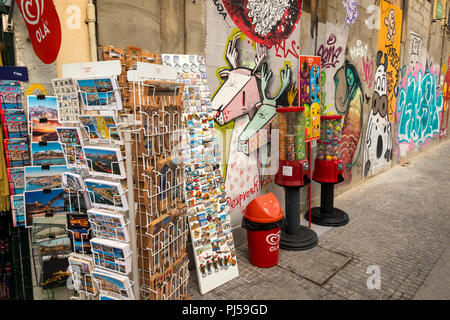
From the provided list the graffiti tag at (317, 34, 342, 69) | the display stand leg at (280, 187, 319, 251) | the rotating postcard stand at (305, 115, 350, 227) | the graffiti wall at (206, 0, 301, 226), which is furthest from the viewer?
the graffiti tag at (317, 34, 342, 69)

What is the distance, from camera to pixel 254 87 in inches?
200

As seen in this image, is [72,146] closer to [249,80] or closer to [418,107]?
[249,80]

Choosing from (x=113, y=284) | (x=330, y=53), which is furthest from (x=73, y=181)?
(x=330, y=53)

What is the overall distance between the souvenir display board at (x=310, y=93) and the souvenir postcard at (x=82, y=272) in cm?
375

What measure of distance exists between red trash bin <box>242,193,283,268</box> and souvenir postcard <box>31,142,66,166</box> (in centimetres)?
240

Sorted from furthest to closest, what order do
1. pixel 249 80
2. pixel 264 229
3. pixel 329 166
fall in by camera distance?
pixel 329 166
pixel 249 80
pixel 264 229

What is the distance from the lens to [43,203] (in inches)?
124

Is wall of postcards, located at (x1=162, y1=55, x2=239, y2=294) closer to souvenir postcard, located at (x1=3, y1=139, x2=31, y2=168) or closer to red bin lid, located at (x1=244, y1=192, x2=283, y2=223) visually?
red bin lid, located at (x1=244, y1=192, x2=283, y2=223)

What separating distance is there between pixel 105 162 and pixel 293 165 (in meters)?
2.94

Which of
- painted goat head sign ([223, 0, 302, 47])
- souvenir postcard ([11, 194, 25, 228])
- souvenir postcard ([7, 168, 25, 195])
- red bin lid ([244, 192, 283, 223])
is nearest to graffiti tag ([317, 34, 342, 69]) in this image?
painted goat head sign ([223, 0, 302, 47])

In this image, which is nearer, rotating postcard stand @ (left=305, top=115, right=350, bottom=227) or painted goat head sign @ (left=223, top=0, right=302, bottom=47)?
painted goat head sign @ (left=223, top=0, right=302, bottom=47)

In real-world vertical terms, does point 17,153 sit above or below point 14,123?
below

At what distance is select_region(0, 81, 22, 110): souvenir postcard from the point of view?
297 cm
